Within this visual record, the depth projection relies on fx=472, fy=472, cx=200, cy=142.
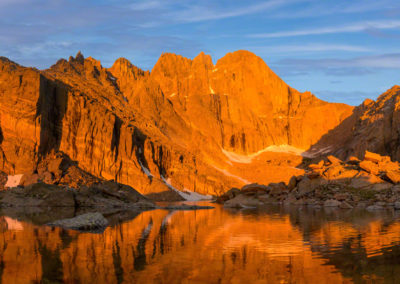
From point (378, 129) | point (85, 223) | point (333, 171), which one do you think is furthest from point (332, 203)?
point (378, 129)

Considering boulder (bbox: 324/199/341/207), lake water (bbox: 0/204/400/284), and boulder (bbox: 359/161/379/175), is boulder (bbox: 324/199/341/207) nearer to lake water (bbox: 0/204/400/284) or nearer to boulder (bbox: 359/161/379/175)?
boulder (bbox: 359/161/379/175)

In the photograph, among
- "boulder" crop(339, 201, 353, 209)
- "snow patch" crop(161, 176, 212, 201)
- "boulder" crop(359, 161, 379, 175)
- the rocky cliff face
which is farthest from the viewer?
the rocky cliff face

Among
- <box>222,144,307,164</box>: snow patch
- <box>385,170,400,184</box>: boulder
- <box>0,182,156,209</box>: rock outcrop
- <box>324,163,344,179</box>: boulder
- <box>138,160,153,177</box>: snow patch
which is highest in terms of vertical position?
<box>222,144,307,164</box>: snow patch

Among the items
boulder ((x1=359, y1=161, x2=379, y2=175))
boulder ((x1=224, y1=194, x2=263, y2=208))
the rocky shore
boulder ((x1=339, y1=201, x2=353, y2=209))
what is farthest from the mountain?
boulder ((x1=339, y1=201, x2=353, y2=209))

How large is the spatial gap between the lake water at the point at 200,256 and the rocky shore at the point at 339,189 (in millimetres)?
26592

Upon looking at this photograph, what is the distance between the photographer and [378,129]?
340 feet

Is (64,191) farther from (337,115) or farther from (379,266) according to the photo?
(337,115)

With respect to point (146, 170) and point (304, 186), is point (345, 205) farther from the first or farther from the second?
point (146, 170)

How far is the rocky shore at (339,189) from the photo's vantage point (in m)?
48.4

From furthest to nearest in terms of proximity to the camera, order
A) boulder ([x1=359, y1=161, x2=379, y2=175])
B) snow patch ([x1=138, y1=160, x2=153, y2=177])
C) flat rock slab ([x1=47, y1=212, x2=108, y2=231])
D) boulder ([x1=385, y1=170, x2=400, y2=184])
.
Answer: snow patch ([x1=138, y1=160, x2=153, y2=177]) < boulder ([x1=359, y1=161, x2=379, y2=175]) < boulder ([x1=385, y1=170, x2=400, y2=184]) < flat rock slab ([x1=47, y1=212, x2=108, y2=231])

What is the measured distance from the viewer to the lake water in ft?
38.9

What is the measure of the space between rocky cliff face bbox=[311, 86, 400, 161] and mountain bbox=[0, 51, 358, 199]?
17640 millimetres

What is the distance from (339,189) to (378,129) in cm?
5722

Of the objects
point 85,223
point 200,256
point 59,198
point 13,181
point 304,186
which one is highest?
point 13,181
